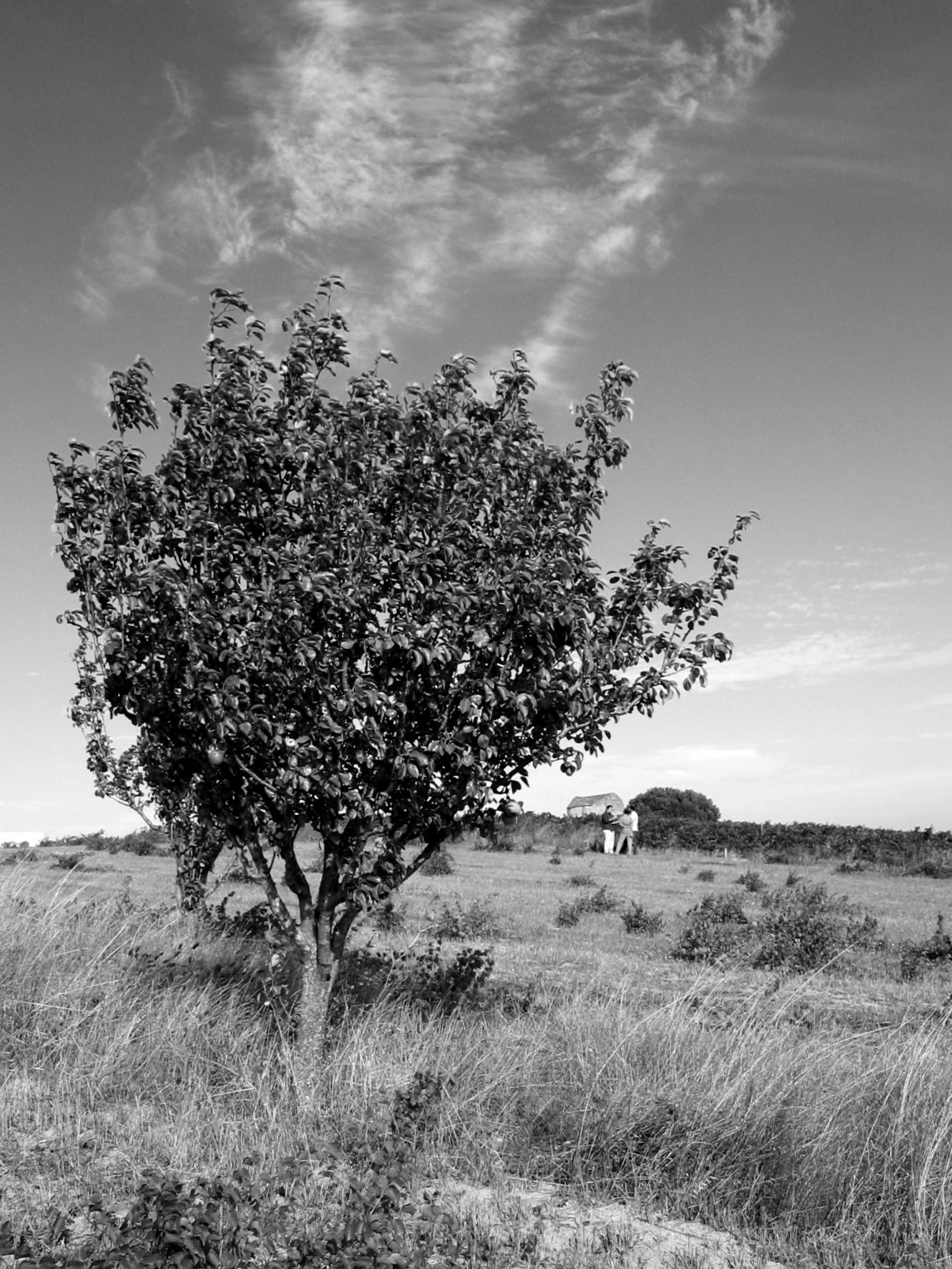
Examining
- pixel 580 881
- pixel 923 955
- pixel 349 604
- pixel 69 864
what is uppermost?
pixel 349 604

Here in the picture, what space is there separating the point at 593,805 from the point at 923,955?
57758mm

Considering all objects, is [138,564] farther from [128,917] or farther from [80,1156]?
[128,917]

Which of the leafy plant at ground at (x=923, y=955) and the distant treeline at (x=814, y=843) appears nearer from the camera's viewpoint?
the leafy plant at ground at (x=923, y=955)

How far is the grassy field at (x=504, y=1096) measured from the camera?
6008 millimetres

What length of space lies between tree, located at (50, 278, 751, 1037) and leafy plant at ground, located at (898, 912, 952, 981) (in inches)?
388

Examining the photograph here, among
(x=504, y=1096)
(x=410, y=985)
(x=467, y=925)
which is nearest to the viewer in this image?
(x=504, y=1096)

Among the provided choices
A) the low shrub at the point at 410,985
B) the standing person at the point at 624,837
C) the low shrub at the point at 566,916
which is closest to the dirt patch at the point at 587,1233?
the low shrub at the point at 410,985

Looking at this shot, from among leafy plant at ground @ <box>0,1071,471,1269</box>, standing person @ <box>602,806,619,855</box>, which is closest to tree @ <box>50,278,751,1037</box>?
leafy plant at ground @ <box>0,1071,471,1269</box>

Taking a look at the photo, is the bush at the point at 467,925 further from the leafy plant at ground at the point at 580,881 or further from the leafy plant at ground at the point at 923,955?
the leafy plant at ground at the point at 580,881

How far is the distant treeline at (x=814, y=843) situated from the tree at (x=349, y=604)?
35940mm

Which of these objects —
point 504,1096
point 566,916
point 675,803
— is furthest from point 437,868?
point 675,803

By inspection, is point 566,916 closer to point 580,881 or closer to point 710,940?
point 710,940

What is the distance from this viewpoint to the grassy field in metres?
6.01

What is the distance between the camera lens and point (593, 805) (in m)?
73.6
